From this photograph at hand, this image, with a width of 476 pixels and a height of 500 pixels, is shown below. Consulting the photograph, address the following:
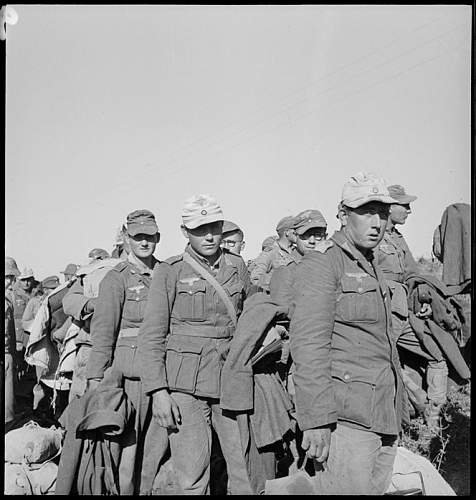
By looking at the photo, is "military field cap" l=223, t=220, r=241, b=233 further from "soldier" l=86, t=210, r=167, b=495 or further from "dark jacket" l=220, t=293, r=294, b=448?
"dark jacket" l=220, t=293, r=294, b=448

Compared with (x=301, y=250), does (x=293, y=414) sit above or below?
below


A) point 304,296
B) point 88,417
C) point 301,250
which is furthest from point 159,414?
point 301,250

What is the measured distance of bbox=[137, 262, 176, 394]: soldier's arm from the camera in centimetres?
452

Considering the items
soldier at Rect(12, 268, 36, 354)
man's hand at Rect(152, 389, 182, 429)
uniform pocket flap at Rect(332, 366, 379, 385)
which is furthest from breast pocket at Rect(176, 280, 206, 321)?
soldier at Rect(12, 268, 36, 354)

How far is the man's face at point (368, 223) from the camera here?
13.1ft

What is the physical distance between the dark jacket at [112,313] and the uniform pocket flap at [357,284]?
1.99 metres

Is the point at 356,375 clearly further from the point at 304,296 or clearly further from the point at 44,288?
the point at 44,288

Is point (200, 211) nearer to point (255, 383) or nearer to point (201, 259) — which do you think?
point (201, 259)

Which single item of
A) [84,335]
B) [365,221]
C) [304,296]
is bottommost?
[84,335]

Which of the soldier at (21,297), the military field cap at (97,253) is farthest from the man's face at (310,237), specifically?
the soldier at (21,297)

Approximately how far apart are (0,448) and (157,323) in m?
1.27

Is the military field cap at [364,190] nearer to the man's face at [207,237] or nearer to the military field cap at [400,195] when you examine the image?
the man's face at [207,237]

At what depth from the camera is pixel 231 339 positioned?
477 centimetres

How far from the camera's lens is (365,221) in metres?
3.99
